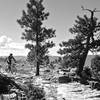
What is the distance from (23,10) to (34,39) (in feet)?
15.3

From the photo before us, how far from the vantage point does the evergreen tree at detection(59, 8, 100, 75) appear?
2161 cm

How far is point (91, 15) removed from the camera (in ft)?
71.4

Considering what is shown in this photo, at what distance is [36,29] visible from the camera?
2558 cm

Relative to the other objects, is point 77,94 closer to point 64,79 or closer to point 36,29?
point 64,79

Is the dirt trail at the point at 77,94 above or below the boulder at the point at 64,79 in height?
below

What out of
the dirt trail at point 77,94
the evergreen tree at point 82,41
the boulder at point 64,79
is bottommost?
the dirt trail at point 77,94

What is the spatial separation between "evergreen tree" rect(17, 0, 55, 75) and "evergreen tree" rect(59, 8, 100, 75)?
412cm

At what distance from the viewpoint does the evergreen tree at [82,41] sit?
21.6 m

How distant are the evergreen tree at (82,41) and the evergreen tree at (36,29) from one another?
162 inches

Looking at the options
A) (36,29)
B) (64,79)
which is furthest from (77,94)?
(36,29)

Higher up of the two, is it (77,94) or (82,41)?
(82,41)

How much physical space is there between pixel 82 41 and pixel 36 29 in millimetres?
7409

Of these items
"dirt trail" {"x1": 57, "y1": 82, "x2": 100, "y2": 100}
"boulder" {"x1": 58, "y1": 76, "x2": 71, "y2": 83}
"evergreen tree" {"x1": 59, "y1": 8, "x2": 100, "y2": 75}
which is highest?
"evergreen tree" {"x1": 59, "y1": 8, "x2": 100, "y2": 75}

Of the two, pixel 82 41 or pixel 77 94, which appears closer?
pixel 77 94
